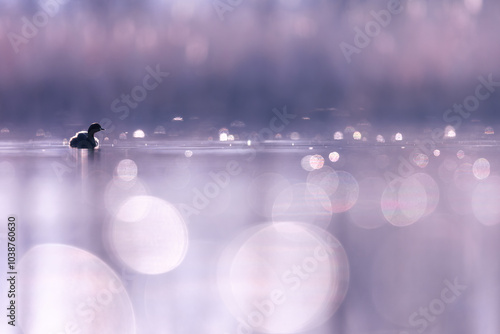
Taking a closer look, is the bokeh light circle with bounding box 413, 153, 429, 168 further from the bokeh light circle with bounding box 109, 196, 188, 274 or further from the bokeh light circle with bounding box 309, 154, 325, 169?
the bokeh light circle with bounding box 109, 196, 188, 274

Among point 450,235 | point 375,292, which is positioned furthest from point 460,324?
point 450,235

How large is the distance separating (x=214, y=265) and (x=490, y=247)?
588 centimetres

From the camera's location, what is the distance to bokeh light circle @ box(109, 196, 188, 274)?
9375 millimetres

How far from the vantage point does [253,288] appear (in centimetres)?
766

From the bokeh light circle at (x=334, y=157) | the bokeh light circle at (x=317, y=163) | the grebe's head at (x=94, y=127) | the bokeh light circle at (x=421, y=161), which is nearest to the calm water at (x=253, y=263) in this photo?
the bokeh light circle at (x=317, y=163)

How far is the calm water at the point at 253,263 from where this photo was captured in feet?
21.4

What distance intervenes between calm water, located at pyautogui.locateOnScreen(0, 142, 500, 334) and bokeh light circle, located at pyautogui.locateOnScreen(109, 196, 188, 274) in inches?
1.8

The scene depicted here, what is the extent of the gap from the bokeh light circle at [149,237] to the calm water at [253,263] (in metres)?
0.05

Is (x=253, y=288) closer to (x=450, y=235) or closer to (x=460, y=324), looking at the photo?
(x=460, y=324)

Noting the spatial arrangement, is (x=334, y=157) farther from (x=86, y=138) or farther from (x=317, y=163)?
(x=86, y=138)

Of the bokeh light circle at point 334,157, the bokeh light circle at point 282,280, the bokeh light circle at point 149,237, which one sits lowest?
the bokeh light circle at point 282,280

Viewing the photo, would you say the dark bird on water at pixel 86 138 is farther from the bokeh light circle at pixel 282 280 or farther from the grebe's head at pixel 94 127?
the bokeh light circle at pixel 282 280

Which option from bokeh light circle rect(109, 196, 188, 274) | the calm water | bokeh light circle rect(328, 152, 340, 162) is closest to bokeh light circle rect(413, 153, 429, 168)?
bokeh light circle rect(328, 152, 340, 162)

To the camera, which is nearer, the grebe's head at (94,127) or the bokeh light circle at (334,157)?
the bokeh light circle at (334,157)
